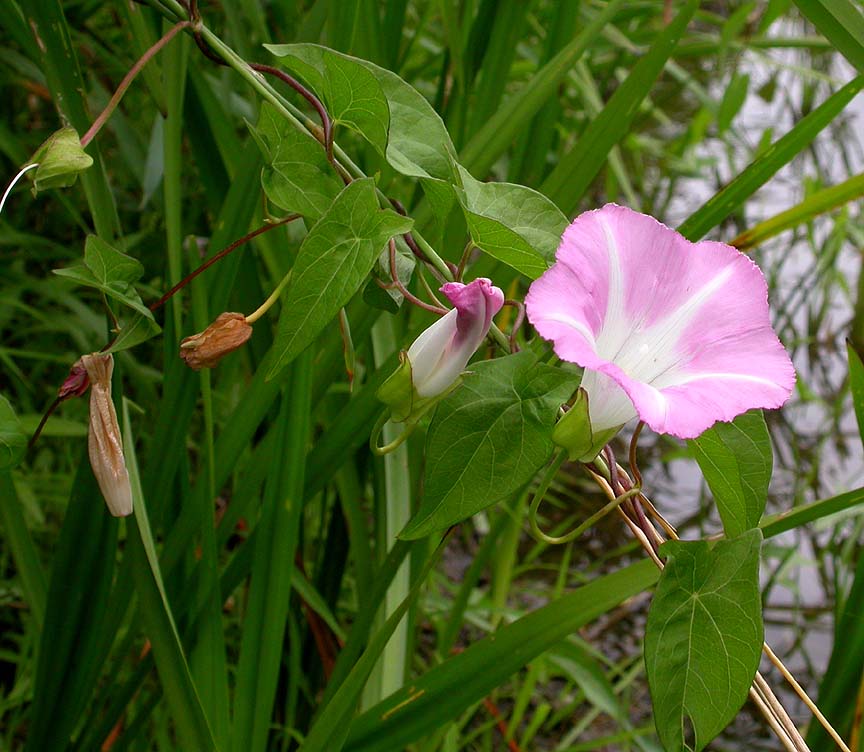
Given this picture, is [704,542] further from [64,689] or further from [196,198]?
[196,198]

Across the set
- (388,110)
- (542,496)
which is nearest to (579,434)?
(542,496)

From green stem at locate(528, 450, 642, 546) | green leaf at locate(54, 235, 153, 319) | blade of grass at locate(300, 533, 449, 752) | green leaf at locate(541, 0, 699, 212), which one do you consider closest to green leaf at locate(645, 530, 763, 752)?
green stem at locate(528, 450, 642, 546)

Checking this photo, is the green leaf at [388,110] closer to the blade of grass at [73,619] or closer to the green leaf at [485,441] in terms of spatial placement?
the green leaf at [485,441]

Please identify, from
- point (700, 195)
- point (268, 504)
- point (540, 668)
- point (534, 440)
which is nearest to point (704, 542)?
point (534, 440)

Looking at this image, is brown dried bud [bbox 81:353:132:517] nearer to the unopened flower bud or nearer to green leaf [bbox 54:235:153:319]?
green leaf [bbox 54:235:153:319]

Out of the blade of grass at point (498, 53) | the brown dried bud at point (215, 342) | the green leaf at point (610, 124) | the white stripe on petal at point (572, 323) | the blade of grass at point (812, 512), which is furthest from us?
the blade of grass at point (498, 53)

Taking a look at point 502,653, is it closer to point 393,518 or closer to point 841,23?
point 393,518

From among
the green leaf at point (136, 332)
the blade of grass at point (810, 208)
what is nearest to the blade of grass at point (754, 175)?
the blade of grass at point (810, 208)
